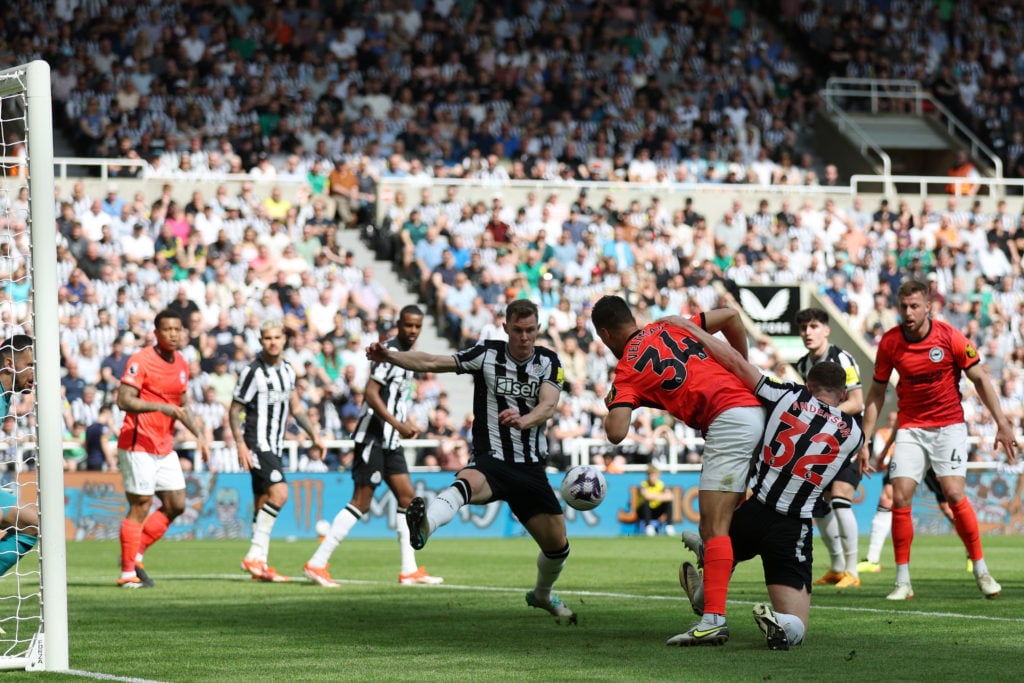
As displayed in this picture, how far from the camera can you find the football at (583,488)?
30.3 ft

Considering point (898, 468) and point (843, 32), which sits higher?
point (843, 32)

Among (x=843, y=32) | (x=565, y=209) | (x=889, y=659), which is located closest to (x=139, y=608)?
(x=889, y=659)

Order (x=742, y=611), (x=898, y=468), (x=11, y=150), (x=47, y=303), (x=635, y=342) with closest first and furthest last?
(x=47, y=303) < (x=635, y=342) < (x=742, y=611) < (x=898, y=468) < (x=11, y=150)

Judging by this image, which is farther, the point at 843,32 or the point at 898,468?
the point at 843,32

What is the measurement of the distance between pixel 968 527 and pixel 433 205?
17.0 metres

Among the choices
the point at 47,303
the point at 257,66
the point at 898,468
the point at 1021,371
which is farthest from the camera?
the point at 257,66

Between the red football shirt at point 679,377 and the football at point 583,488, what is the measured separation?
65 cm

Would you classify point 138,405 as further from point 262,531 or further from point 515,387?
point 515,387

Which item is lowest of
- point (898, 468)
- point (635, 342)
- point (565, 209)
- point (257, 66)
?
point (898, 468)

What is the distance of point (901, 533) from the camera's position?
478 inches

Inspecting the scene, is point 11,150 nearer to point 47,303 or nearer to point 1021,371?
point 1021,371

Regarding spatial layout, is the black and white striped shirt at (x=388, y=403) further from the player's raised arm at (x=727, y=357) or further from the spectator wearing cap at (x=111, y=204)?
the spectator wearing cap at (x=111, y=204)

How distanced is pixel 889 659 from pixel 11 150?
20.9 meters

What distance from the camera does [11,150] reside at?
85.6ft
